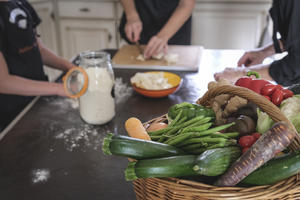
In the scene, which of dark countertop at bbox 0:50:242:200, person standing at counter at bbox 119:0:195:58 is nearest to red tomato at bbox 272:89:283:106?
dark countertop at bbox 0:50:242:200

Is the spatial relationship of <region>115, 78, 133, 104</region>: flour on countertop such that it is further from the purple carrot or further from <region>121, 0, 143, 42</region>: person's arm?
the purple carrot

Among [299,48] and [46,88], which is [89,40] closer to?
[46,88]

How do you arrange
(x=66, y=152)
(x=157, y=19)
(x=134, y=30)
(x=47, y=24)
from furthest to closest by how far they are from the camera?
(x=47, y=24) < (x=157, y=19) < (x=134, y=30) < (x=66, y=152)

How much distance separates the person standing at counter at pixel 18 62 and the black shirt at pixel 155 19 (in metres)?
0.80

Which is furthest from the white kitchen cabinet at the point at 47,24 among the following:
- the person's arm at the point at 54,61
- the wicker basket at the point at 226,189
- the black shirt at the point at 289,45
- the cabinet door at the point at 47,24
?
the wicker basket at the point at 226,189

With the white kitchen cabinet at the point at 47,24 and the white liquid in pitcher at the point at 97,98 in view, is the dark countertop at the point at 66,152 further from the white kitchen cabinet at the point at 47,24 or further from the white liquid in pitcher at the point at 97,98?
the white kitchen cabinet at the point at 47,24

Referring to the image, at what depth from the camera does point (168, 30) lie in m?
1.94

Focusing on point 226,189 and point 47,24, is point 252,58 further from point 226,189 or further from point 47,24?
point 47,24

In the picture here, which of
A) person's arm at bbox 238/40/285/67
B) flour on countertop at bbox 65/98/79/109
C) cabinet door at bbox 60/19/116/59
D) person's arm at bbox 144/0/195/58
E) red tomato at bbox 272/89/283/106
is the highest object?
red tomato at bbox 272/89/283/106

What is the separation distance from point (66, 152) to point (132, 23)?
1.17 meters

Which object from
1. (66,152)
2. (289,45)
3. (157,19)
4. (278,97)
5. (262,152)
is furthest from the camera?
(157,19)

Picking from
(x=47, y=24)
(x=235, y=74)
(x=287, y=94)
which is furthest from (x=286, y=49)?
(x=47, y=24)

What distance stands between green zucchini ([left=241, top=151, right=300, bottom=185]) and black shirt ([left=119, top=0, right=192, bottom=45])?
1796 mm

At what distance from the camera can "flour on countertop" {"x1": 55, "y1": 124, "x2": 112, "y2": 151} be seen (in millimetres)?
1004
